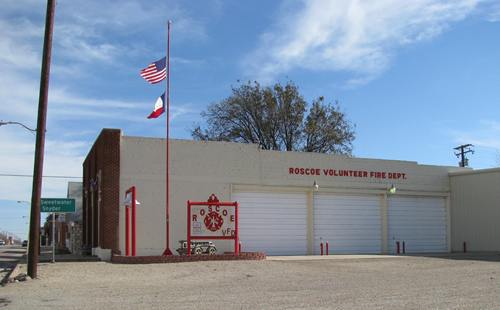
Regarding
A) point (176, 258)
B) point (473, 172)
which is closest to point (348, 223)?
point (473, 172)

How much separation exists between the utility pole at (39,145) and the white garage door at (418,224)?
2069cm

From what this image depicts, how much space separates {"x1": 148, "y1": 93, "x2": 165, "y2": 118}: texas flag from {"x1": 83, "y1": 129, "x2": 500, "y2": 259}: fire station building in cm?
260

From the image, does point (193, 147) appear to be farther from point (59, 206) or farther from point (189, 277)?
point (189, 277)

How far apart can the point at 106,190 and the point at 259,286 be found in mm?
13585

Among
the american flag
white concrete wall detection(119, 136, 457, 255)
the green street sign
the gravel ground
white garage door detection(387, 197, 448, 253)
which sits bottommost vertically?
the gravel ground

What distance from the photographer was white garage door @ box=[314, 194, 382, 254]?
31.2 meters

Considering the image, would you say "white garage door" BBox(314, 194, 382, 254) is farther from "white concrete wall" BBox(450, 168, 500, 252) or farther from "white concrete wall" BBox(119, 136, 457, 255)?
"white concrete wall" BBox(450, 168, 500, 252)

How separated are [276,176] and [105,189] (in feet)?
27.6

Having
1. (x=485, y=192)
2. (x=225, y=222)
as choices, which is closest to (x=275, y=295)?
(x=225, y=222)

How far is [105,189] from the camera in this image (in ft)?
90.0

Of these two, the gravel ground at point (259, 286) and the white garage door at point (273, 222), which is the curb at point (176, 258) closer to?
the gravel ground at point (259, 286)

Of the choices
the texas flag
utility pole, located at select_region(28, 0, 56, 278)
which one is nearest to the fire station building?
the texas flag

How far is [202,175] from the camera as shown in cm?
2853

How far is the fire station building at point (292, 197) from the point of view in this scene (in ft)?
88.9
